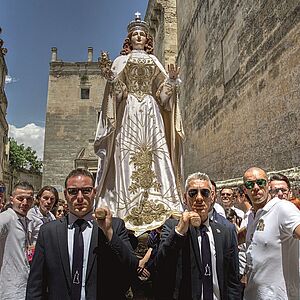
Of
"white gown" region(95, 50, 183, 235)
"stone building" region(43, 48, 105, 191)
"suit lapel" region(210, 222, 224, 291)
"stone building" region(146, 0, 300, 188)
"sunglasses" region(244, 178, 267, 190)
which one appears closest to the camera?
"suit lapel" region(210, 222, 224, 291)

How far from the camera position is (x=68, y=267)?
2045mm

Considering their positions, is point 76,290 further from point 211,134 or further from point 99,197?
point 211,134

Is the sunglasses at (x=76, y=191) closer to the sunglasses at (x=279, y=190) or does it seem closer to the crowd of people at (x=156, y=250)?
the crowd of people at (x=156, y=250)

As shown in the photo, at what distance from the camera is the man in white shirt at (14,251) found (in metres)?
2.98

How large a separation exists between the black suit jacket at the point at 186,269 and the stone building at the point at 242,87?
12.6 feet

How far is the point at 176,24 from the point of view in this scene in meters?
21.7

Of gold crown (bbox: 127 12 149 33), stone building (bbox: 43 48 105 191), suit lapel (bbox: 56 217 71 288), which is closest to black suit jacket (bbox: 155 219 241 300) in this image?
suit lapel (bbox: 56 217 71 288)

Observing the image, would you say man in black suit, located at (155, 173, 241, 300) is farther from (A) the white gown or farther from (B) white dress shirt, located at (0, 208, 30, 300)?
(A) the white gown

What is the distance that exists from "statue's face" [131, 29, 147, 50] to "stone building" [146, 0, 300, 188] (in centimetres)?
324

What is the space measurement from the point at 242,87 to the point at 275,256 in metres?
7.82

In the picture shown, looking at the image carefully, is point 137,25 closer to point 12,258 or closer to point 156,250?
point 156,250

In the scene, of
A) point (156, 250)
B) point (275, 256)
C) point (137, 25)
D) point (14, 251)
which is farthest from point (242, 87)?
point (14, 251)

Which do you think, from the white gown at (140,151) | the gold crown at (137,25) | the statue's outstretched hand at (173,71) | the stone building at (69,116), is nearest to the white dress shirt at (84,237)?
the white gown at (140,151)

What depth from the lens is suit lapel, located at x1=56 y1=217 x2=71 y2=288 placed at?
2.03m
